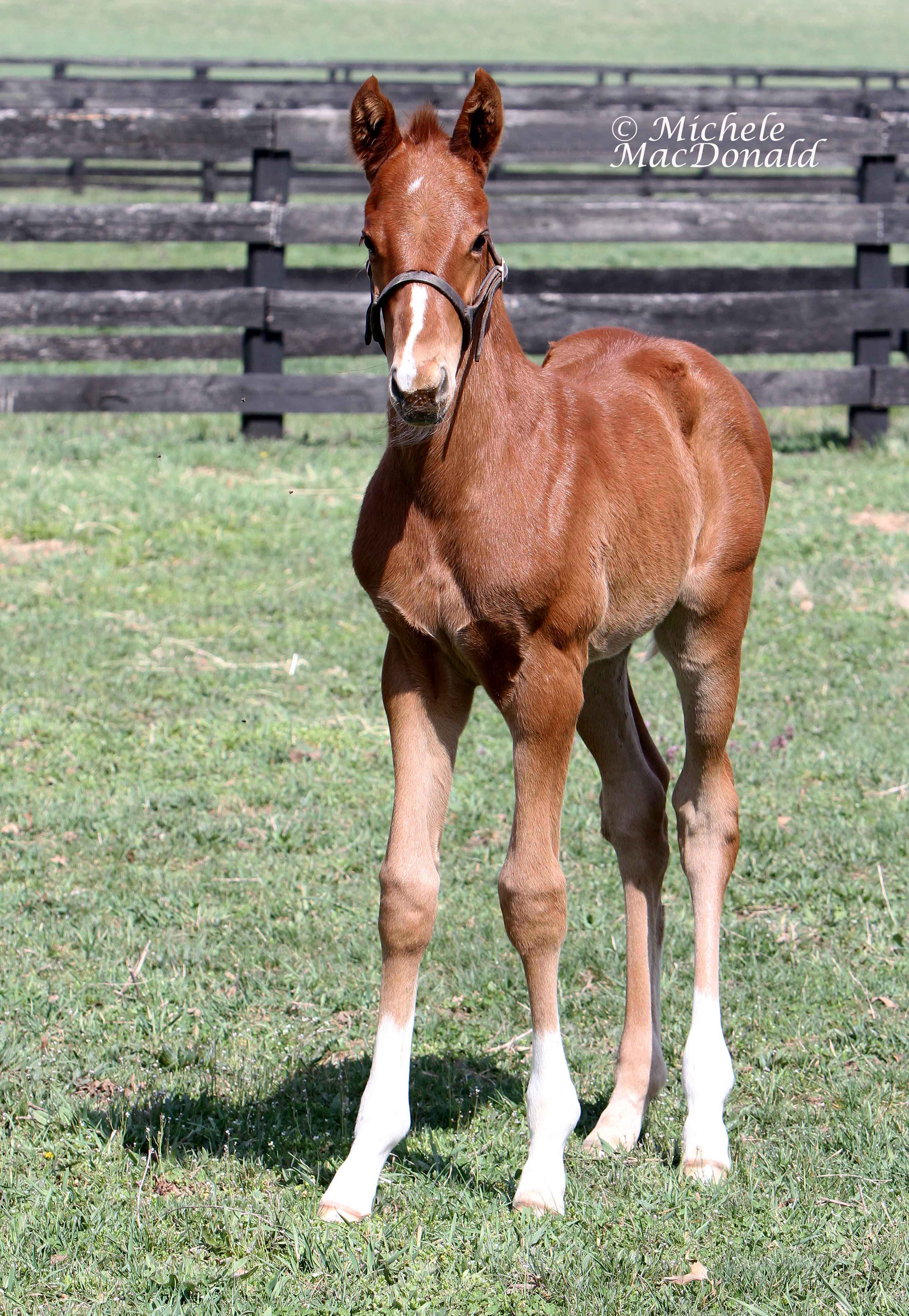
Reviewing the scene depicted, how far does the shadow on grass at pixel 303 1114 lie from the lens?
10.6 feet

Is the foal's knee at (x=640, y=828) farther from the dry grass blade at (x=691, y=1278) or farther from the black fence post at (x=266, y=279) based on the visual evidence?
the black fence post at (x=266, y=279)

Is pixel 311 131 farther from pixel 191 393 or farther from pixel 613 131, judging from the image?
pixel 613 131

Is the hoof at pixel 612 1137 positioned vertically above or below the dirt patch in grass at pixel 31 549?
below

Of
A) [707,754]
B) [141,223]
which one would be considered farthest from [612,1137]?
[141,223]

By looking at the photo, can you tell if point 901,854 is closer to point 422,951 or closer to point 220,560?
point 422,951

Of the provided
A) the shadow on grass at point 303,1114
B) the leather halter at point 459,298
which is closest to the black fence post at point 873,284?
the shadow on grass at point 303,1114

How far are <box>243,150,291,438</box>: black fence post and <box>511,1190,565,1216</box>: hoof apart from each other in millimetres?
7399

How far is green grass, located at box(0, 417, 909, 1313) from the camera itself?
9.36 feet

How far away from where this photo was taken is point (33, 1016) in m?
3.82

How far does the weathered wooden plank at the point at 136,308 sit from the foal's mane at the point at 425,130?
676 centimetres

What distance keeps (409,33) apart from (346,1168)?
174 feet

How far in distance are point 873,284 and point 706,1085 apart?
8.18 metres

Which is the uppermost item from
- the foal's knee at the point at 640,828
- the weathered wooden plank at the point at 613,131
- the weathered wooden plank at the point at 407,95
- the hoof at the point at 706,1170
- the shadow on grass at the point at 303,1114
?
the weathered wooden plank at the point at 407,95

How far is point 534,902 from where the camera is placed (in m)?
2.96
